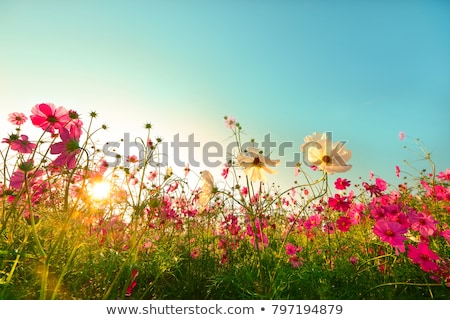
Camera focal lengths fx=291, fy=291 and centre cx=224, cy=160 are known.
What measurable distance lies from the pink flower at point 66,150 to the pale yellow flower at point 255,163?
569 millimetres

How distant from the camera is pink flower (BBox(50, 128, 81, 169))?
0.80 m

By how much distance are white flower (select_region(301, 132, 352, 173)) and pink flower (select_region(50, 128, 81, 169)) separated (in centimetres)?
73

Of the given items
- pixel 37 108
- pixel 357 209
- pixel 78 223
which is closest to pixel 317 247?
pixel 357 209

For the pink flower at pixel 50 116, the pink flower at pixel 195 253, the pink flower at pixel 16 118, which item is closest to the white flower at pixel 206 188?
the pink flower at pixel 50 116

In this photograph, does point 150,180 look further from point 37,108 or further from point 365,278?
point 365,278

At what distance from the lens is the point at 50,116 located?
930 millimetres

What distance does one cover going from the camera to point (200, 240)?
6.73 ft

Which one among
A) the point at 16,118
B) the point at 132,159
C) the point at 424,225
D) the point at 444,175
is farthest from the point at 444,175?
the point at 16,118

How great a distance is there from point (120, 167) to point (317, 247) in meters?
1.34

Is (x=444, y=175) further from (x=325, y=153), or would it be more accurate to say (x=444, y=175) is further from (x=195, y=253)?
(x=195, y=253)

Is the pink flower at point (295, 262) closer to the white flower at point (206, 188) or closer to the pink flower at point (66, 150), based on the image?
the white flower at point (206, 188)

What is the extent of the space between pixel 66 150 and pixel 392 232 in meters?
1.18

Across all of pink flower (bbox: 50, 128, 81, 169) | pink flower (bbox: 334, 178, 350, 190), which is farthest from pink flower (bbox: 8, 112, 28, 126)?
pink flower (bbox: 334, 178, 350, 190)

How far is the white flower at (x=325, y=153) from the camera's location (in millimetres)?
996
